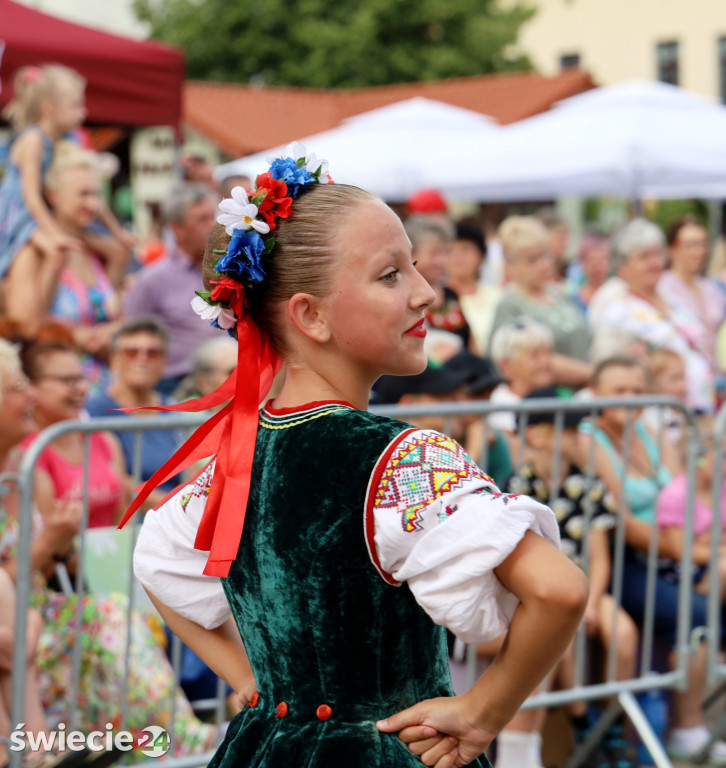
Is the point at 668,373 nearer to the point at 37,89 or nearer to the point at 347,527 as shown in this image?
the point at 37,89

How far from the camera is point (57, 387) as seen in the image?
4.35 meters

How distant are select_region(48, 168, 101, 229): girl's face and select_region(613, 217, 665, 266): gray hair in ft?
9.82

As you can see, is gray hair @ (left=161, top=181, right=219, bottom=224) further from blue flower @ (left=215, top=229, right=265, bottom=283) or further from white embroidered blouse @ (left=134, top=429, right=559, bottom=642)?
white embroidered blouse @ (left=134, top=429, right=559, bottom=642)

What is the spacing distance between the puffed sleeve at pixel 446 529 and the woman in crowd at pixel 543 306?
4.48m

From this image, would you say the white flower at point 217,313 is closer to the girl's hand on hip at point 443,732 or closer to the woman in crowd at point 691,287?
the girl's hand on hip at point 443,732

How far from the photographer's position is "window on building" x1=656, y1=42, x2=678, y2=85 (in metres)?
35.2

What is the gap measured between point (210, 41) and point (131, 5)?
2.63 meters

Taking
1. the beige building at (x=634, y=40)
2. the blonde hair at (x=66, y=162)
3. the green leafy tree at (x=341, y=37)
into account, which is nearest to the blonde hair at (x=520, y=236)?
the blonde hair at (x=66, y=162)

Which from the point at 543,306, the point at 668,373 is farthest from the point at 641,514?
the point at 543,306

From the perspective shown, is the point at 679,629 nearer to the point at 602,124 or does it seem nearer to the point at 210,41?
the point at 602,124

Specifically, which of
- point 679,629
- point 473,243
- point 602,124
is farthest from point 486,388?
point 602,124

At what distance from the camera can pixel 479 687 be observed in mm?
1731

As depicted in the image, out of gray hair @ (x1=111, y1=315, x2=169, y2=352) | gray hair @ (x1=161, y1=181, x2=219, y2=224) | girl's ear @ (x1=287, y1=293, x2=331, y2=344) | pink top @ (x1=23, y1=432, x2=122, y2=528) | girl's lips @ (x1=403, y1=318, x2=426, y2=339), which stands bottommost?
pink top @ (x1=23, y1=432, x2=122, y2=528)

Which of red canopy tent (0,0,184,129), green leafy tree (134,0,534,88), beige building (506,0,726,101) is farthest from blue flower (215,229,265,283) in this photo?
beige building (506,0,726,101)
